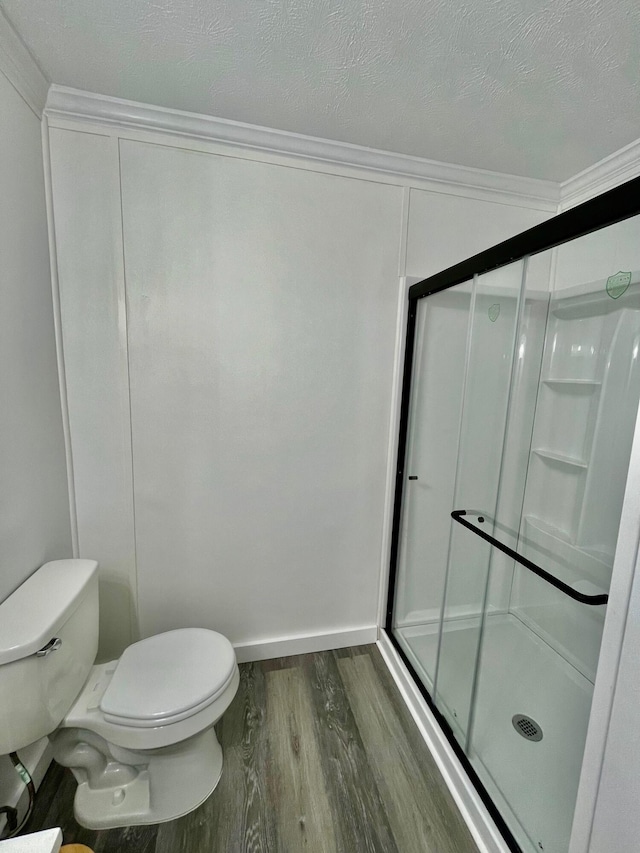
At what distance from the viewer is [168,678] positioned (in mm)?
1234

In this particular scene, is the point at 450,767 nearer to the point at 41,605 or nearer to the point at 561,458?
the point at 561,458

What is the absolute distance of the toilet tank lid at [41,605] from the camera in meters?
0.97

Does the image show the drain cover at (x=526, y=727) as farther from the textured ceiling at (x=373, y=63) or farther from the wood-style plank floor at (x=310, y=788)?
the textured ceiling at (x=373, y=63)

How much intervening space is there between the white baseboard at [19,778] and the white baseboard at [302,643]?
0.74 meters

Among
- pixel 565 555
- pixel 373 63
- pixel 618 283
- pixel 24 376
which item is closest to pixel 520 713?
pixel 565 555

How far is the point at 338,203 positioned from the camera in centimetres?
158

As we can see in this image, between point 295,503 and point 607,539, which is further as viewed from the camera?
point 295,503

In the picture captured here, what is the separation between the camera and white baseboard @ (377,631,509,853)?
113 centimetres

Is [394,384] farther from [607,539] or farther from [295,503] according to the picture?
[607,539]

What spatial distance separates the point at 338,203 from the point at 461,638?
1888 mm

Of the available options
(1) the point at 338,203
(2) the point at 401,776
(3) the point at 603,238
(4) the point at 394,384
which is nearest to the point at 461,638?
(2) the point at 401,776

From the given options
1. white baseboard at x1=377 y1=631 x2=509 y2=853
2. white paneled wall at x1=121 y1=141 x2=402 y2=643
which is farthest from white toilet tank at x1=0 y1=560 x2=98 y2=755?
white baseboard at x1=377 y1=631 x2=509 y2=853

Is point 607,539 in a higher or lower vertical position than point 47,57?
lower

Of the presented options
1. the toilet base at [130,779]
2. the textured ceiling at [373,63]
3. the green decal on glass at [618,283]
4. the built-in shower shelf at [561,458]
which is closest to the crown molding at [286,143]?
the textured ceiling at [373,63]
